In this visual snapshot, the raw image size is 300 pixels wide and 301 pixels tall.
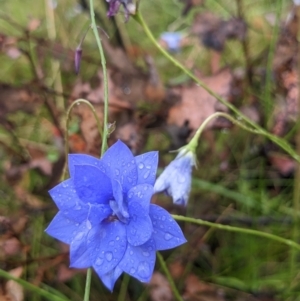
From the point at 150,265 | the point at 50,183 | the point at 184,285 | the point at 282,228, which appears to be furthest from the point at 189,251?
the point at 150,265

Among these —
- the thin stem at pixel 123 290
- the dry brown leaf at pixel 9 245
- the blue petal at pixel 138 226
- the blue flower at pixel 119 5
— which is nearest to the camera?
the blue petal at pixel 138 226

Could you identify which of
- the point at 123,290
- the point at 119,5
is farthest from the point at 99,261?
the point at 123,290

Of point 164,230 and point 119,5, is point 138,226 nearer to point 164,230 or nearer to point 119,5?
point 164,230

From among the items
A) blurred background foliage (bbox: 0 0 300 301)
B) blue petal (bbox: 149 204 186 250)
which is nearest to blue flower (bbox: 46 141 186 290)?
blue petal (bbox: 149 204 186 250)

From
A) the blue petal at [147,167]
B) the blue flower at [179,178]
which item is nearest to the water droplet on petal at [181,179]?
the blue flower at [179,178]

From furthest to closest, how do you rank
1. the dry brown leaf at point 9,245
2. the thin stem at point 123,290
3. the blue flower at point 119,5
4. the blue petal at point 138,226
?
1. the thin stem at point 123,290
2. the dry brown leaf at point 9,245
3. the blue flower at point 119,5
4. the blue petal at point 138,226

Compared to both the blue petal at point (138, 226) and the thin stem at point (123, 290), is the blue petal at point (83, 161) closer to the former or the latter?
the blue petal at point (138, 226)
